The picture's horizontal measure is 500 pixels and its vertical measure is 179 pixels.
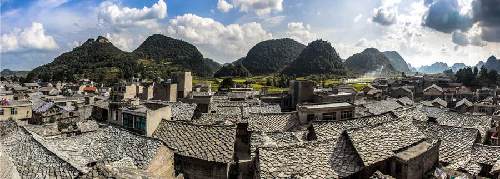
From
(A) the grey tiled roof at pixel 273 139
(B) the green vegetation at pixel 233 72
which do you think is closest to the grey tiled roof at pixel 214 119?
(A) the grey tiled roof at pixel 273 139

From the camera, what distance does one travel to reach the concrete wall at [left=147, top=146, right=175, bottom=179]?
22.1m

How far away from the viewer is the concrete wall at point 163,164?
72.5ft

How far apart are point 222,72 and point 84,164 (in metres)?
161

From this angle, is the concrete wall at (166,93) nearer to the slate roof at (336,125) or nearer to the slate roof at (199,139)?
the slate roof at (199,139)

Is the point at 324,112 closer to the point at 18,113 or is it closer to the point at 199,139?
the point at 199,139

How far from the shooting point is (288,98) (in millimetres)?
57406

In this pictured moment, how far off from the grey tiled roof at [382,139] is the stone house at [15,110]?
49816mm

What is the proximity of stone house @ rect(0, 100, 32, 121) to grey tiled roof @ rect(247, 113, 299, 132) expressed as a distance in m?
39.2

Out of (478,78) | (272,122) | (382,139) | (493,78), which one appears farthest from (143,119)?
(493,78)

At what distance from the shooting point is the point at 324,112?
1444 inches

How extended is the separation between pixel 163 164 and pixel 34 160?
6550 mm

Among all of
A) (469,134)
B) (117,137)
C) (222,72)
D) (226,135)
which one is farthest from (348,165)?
(222,72)

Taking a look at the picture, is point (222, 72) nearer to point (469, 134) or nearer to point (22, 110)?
point (22, 110)

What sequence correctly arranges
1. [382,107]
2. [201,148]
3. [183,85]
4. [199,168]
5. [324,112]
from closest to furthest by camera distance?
[199,168]
[201,148]
[324,112]
[382,107]
[183,85]
